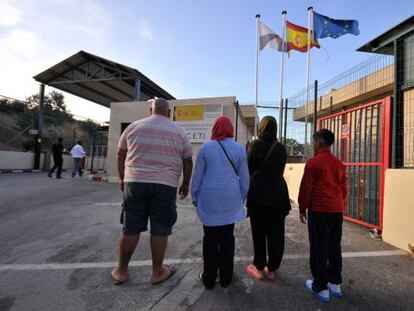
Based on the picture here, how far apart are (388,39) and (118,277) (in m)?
5.47

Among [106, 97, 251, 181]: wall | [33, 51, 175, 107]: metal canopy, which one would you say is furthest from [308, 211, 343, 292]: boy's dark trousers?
[33, 51, 175, 107]: metal canopy

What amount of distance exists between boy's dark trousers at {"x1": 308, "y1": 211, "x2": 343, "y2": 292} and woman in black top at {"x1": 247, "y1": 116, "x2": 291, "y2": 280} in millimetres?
327

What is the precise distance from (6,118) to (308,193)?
43452 mm

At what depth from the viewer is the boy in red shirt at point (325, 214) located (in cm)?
294

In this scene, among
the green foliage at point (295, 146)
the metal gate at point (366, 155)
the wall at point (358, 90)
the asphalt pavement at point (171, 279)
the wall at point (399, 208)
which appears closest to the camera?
the asphalt pavement at point (171, 279)

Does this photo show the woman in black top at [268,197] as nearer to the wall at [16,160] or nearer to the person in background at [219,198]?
the person in background at [219,198]

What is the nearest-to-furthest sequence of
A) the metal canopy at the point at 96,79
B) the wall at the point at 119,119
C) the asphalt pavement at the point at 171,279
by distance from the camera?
the asphalt pavement at the point at 171,279 < the wall at the point at 119,119 < the metal canopy at the point at 96,79

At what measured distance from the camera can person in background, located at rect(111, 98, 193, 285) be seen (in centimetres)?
297

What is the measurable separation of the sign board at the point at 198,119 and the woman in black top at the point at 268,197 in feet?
27.1

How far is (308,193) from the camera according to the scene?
3.01 metres

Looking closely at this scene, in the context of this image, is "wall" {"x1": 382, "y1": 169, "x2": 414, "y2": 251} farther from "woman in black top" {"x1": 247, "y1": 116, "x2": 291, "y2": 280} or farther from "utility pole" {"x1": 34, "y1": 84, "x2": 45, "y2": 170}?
"utility pole" {"x1": 34, "y1": 84, "x2": 45, "y2": 170}

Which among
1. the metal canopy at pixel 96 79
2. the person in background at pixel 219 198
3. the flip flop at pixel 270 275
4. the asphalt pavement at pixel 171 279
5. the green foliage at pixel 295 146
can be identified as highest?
the metal canopy at pixel 96 79

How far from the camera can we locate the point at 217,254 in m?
3.05

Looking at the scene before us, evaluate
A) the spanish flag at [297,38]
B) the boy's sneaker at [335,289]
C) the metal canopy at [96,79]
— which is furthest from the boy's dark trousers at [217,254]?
the spanish flag at [297,38]
